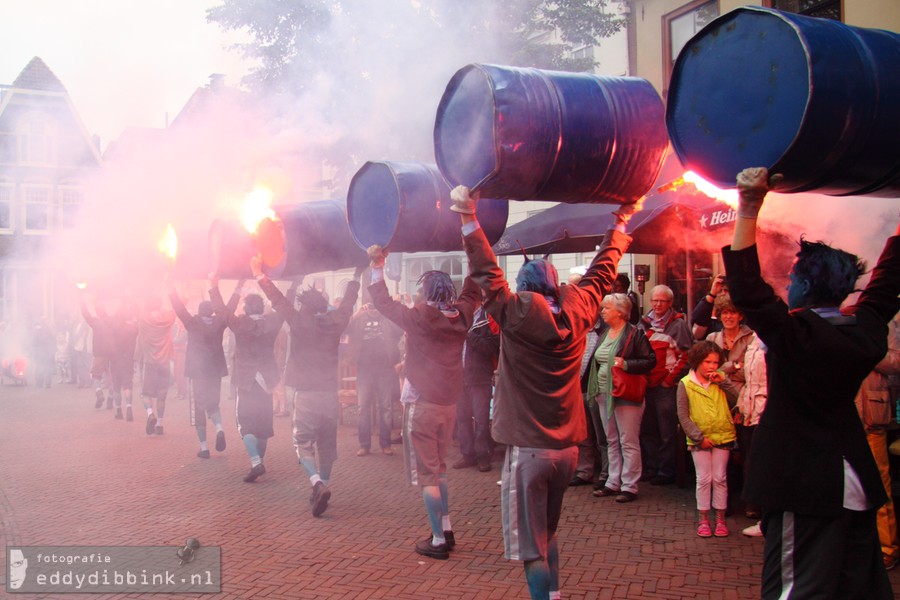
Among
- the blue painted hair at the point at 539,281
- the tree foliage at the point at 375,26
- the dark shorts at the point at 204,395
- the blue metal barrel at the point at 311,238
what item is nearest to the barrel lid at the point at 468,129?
the blue painted hair at the point at 539,281

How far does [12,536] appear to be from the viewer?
559 cm

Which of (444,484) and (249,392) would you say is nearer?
(444,484)

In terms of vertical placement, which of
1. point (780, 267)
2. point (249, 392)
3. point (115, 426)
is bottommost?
point (115, 426)

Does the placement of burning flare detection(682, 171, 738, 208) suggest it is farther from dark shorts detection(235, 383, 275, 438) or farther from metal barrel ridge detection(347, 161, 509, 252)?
dark shorts detection(235, 383, 275, 438)

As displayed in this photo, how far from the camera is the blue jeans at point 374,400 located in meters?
8.83

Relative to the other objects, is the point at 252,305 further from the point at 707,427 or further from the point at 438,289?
the point at 707,427

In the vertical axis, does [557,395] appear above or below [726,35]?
below

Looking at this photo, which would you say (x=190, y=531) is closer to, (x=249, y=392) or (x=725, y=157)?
(x=249, y=392)

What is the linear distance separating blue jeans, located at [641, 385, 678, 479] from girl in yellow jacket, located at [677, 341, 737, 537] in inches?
42.3

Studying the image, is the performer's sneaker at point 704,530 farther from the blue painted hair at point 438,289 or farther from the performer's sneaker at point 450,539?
the blue painted hair at point 438,289

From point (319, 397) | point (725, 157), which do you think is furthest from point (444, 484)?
point (725, 157)

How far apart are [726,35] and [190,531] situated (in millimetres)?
5021

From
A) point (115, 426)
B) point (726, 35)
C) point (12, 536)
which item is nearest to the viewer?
point (726, 35)

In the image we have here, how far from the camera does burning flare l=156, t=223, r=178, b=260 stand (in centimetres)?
687
